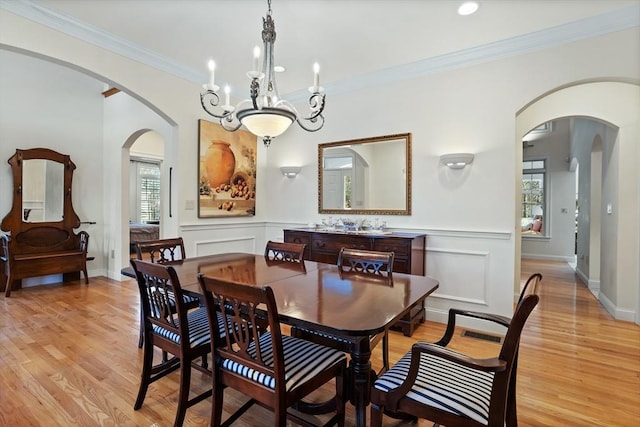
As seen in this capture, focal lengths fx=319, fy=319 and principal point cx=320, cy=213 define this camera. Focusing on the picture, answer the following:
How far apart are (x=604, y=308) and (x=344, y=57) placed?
4242 millimetres

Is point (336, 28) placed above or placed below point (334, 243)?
above

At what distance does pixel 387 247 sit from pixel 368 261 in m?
0.93

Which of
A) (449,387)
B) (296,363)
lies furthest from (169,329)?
(449,387)

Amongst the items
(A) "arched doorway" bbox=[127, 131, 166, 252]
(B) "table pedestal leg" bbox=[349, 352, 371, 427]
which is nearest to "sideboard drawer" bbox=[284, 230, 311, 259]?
(B) "table pedestal leg" bbox=[349, 352, 371, 427]

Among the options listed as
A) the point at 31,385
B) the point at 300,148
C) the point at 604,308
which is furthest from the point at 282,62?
the point at 604,308

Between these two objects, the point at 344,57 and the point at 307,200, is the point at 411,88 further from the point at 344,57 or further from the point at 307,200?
the point at 307,200

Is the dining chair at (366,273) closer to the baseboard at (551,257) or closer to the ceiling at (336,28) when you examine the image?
the ceiling at (336,28)

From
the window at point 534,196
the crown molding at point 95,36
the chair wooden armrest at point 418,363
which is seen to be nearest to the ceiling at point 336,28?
the crown molding at point 95,36

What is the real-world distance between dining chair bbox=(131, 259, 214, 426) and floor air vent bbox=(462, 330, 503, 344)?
2425 mm

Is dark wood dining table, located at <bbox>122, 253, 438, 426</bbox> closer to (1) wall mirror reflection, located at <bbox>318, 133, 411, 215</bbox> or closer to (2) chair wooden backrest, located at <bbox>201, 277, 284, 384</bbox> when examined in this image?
(2) chair wooden backrest, located at <bbox>201, 277, 284, 384</bbox>

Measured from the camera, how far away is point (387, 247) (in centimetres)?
324

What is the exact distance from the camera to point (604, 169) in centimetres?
416

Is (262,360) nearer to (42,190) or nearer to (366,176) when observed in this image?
(366,176)

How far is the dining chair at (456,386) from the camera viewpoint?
45.4 inches
